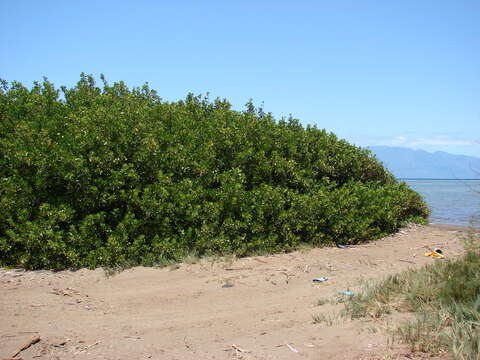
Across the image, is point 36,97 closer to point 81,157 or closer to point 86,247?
point 81,157

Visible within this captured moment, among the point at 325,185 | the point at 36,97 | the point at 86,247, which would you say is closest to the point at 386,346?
the point at 86,247

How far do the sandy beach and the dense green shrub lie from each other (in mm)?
502

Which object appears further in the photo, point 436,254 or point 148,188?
point 436,254

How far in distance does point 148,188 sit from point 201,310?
9.15 feet

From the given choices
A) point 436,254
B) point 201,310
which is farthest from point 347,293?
point 436,254

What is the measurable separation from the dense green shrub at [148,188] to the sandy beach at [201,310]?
50 cm

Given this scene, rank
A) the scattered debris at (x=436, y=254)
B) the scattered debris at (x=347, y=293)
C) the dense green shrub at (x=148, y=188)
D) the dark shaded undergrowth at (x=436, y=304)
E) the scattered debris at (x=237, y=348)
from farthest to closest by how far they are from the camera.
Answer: the scattered debris at (x=436, y=254), the dense green shrub at (x=148, y=188), the scattered debris at (x=347, y=293), the scattered debris at (x=237, y=348), the dark shaded undergrowth at (x=436, y=304)

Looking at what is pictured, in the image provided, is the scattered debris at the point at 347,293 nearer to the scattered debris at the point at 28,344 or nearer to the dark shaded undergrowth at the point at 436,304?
the dark shaded undergrowth at the point at 436,304

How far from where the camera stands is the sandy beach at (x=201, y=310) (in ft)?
15.4

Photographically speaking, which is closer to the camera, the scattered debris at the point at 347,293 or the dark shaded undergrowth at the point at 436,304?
the dark shaded undergrowth at the point at 436,304

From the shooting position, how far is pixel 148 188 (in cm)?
809

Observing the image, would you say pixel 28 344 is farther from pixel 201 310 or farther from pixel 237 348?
pixel 237 348

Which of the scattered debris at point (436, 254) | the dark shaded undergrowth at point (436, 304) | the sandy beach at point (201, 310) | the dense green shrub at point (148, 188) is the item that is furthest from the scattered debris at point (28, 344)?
the scattered debris at point (436, 254)

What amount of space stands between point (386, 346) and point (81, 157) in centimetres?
564
